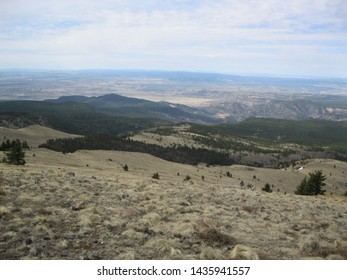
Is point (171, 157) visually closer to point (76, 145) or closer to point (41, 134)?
point (76, 145)

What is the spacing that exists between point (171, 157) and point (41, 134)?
7905cm

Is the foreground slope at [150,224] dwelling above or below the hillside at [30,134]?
above

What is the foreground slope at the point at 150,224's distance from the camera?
38.7 feet

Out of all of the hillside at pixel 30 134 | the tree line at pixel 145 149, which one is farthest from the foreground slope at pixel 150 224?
the hillside at pixel 30 134

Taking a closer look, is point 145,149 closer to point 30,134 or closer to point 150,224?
point 30,134

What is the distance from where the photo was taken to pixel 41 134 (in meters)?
179

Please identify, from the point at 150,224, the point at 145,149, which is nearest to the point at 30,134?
the point at 145,149

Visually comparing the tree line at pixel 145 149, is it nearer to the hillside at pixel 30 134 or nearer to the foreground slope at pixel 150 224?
the hillside at pixel 30 134

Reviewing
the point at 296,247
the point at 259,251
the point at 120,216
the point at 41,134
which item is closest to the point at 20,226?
the point at 120,216

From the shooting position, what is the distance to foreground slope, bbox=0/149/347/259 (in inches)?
464

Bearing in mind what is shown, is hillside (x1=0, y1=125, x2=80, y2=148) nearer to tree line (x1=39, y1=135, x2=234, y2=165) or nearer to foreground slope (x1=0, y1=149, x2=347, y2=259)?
tree line (x1=39, y1=135, x2=234, y2=165)

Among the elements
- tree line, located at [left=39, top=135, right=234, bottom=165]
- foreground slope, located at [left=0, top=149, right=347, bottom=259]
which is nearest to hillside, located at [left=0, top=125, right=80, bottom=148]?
tree line, located at [left=39, top=135, right=234, bottom=165]

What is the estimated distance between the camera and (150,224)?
596 inches

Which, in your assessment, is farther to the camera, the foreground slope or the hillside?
the hillside
